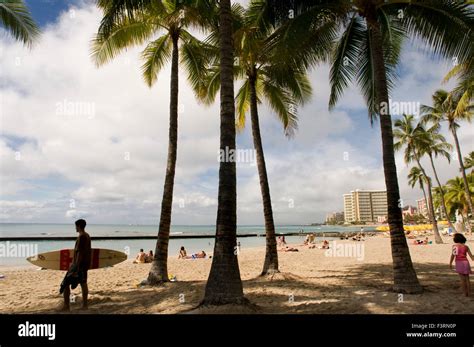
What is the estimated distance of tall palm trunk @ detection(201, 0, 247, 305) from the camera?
6.61 metres

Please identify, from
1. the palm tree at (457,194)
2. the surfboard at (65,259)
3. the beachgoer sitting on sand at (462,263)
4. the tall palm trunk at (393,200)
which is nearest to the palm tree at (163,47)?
the surfboard at (65,259)

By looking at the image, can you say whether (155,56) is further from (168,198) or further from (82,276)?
(82,276)

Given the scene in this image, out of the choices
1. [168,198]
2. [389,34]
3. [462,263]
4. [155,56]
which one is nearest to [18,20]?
[155,56]

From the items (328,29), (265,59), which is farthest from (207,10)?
(328,29)

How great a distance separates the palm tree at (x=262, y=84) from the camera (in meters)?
10.7

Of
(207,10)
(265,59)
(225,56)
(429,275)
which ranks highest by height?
(207,10)

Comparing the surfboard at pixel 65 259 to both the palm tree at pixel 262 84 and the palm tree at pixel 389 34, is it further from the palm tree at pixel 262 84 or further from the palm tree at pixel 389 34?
the palm tree at pixel 389 34

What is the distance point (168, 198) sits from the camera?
1111 cm

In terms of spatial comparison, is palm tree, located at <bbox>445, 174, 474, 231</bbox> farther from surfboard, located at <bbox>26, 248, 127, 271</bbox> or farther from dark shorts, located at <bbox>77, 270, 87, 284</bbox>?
dark shorts, located at <bbox>77, 270, 87, 284</bbox>

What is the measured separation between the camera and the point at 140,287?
34.0 ft

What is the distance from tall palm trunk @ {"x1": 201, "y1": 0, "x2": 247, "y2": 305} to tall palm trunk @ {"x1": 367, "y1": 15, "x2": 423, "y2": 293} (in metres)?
4.26

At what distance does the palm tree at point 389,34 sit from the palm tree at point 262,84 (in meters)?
1.11
